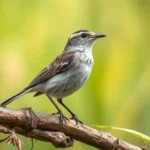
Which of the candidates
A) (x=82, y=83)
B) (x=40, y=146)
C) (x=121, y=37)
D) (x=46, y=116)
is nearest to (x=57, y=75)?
(x=82, y=83)

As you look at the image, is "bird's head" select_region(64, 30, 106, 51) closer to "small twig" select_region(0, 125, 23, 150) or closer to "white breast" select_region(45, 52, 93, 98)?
"white breast" select_region(45, 52, 93, 98)

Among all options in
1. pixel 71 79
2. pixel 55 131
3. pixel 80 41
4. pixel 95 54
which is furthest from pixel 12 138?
pixel 80 41

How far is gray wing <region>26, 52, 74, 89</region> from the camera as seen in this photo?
4855 millimetres

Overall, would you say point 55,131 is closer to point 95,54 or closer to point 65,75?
point 95,54

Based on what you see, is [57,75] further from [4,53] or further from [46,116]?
[46,116]

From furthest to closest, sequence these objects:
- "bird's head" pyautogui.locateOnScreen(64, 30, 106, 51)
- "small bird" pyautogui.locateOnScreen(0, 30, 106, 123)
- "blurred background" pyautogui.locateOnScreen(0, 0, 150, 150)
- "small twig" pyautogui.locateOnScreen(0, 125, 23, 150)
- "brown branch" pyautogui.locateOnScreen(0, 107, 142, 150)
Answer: "bird's head" pyautogui.locateOnScreen(64, 30, 106, 51)
"small bird" pyautogui.locateOnScreen(0, 30, 106, 123)
"blurred background" pyautogui.locateOnScreen(0, 0, 150, 150)
"brown branch" pyautogui.locateOnScreen(0, 107, 142, 150)
"small twig" pyautogui.locateOnScreen(0, 125, 23, 150)

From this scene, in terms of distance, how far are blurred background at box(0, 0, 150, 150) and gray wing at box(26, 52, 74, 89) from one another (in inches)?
11.3

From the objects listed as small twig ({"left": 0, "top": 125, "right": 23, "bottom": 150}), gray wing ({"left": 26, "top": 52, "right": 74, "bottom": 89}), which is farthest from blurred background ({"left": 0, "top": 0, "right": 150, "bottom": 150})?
small twig ({"left": 0, "top": 125, "right": 23, "bottom": 150})

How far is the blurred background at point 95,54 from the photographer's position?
163 inches

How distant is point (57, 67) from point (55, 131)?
1.45 m

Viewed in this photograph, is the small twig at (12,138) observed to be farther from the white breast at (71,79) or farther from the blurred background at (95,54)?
the white breast at (71,79)

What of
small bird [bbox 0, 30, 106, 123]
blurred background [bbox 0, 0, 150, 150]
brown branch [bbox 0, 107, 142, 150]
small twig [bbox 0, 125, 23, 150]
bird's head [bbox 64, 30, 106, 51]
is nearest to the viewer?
small twig [bbox 0, 125, 23, 150]

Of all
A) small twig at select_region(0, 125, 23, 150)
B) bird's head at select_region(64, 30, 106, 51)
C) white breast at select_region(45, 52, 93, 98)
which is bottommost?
white breast at select_region(45, 52, 93, 98)

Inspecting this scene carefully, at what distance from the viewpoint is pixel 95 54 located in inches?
183
